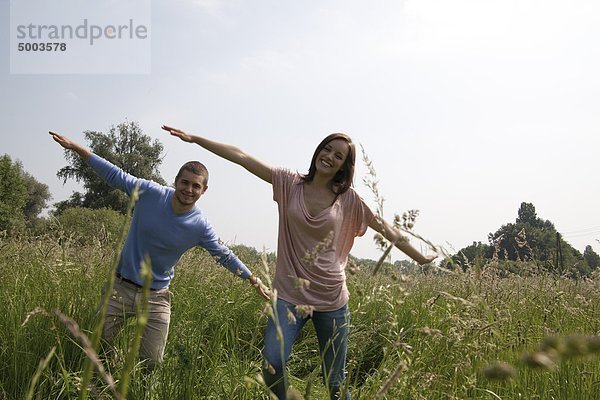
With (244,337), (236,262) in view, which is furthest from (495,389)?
(244,337)

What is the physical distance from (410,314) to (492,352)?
9.96 ft

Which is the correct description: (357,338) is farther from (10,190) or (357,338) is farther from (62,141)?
(10,190)

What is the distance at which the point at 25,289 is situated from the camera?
4055 millimetres

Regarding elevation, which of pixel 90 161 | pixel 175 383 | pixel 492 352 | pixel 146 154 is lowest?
pixel 175 383

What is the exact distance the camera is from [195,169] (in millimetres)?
4211

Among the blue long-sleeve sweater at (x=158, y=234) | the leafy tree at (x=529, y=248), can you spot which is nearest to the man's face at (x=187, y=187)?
the blue long-sleeve sweater at (x=158, y=234)

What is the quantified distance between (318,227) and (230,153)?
892 mm

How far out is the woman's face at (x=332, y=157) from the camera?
3666mm

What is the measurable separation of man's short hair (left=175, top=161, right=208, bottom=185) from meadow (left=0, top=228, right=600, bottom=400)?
1.06m

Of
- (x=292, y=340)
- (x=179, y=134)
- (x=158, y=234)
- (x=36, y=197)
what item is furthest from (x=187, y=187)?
(x=36, y=197)

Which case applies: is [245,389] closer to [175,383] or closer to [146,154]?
[175,383]

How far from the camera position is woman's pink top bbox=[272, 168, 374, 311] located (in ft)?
11.5

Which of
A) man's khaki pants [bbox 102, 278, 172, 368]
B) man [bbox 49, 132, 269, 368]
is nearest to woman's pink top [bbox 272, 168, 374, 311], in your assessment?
man [bbox 49, 132, 269, 368]

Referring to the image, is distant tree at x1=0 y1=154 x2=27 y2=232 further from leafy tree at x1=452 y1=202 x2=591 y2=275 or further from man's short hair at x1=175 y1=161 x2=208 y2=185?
man's short hair at x1=175 y1=161 x2=208 y2=185
